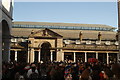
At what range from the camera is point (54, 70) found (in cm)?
1155

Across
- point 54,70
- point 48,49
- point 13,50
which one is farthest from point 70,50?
point 54,70

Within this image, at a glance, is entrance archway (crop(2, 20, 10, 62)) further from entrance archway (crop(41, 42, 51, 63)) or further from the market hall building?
entrance archway (crop(41, 42, 51, 63))

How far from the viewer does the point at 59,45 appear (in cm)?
5381

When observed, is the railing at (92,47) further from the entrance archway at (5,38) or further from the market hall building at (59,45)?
the entrance archway at (5,38)

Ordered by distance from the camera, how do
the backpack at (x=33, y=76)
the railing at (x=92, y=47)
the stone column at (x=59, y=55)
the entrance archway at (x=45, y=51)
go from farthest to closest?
the railing at (x=92, y=47), the entrance archway at (x=45, y=51), the stone column at (x=59, y=55), the backpack at (x=33, y=76)

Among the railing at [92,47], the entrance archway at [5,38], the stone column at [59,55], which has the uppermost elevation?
the entrance archway at [5,38]

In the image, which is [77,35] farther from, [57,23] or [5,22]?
[5,22]

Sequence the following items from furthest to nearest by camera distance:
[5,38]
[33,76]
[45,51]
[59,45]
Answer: [45,51] → [59,45] → [5,38] → [33,76]

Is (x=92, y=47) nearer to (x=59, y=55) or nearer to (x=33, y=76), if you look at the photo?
(x=59, y=55)

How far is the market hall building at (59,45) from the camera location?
52875 millimetres

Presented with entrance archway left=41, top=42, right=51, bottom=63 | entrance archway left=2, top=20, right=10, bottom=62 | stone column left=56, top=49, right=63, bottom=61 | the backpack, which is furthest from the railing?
the backpack

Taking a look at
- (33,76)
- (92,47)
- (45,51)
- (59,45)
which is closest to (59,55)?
(59,45)

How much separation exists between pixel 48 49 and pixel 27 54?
618cm

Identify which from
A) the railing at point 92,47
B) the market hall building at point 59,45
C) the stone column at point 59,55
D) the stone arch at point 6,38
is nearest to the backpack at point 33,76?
the stone arch at point 6,38
